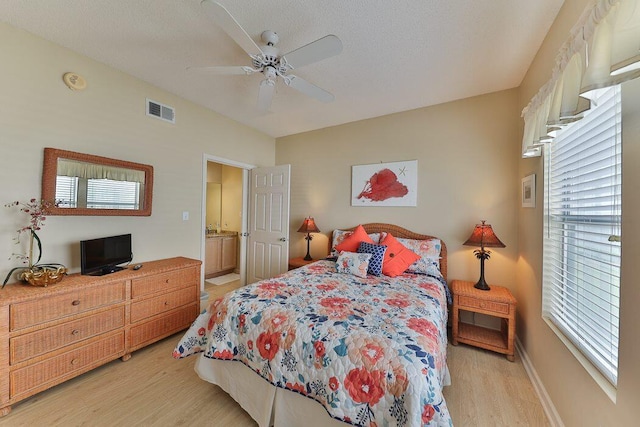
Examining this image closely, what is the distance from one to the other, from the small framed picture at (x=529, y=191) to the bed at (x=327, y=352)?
1167mm

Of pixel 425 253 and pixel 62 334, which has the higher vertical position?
pixel 425 253

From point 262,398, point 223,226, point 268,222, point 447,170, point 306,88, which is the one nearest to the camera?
point 262,398

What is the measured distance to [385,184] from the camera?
3.31 meters

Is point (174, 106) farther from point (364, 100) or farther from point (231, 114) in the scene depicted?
point (364, 100)

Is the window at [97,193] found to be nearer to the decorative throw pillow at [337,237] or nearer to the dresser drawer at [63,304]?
the dresser drawer at [63,304]

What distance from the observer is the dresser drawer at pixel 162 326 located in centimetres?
226

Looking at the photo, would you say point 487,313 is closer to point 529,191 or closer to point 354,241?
point 529,191

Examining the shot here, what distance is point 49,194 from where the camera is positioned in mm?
2012

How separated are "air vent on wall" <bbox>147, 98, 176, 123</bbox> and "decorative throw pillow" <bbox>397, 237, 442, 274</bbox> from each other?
3083mm

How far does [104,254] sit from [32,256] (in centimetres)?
43

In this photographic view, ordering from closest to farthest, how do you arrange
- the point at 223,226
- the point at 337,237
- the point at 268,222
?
A: the point at 337,237 < the point at 268,222 < the point at 223,226

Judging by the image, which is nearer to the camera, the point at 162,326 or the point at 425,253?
the point at 162,326

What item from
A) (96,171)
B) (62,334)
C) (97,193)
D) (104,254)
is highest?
(96,171)

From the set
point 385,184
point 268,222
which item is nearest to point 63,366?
point 268,222
